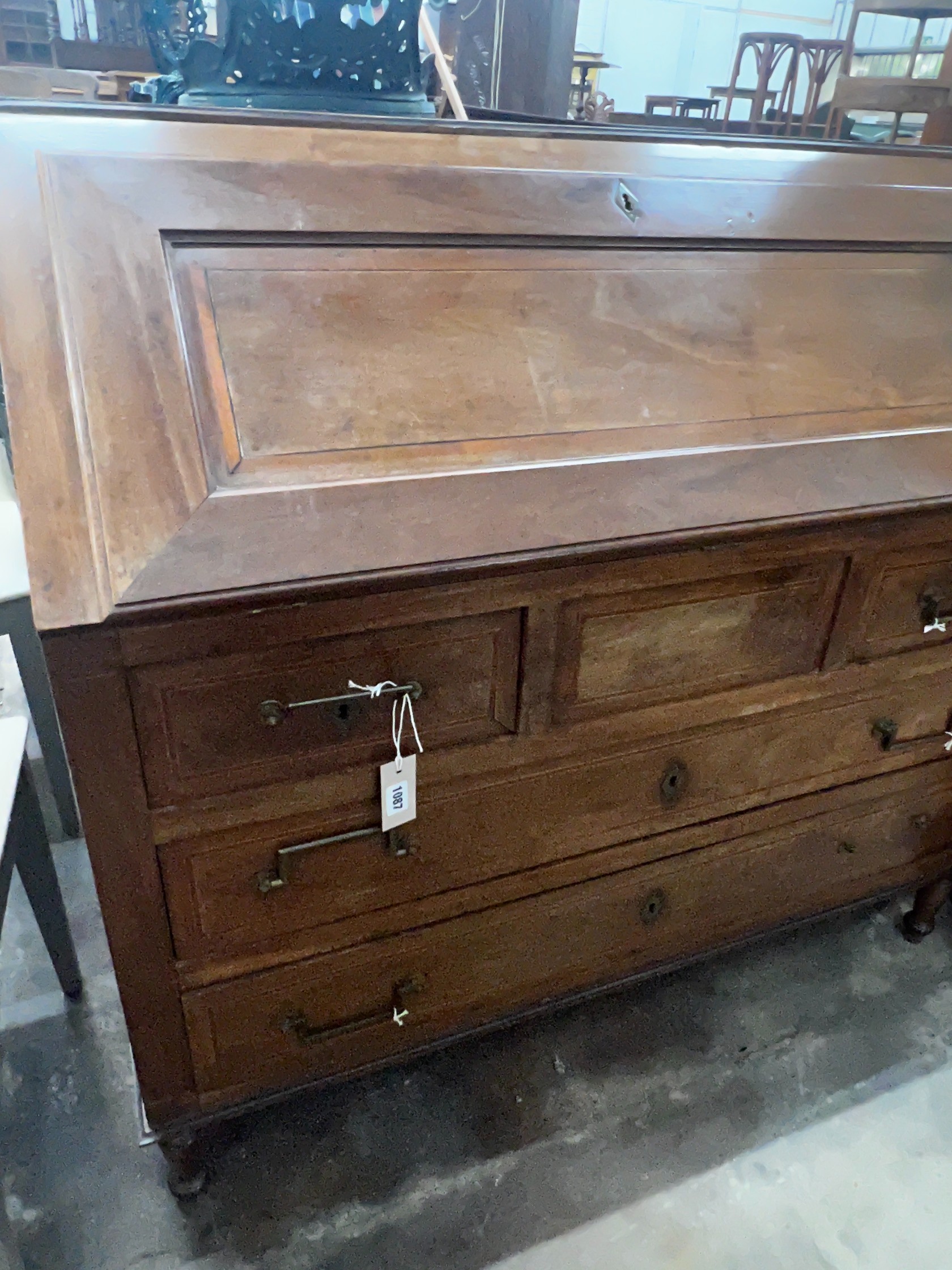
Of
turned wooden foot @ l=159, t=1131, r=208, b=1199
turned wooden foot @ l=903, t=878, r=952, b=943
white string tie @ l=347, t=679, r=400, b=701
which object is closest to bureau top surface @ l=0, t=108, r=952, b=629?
white string tie @ l=347, t=679, r=400, b=701

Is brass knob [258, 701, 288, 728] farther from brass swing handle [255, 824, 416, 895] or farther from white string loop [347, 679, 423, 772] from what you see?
brass swing handle [255, 824, 416, 895]

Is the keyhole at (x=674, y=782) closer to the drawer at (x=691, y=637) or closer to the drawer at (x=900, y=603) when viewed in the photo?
the drawer at (x=691, y=637)

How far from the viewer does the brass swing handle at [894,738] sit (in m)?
1.25

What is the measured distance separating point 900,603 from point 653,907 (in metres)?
0.53

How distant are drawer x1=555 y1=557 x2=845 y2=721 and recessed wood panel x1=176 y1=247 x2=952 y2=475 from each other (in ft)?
0.55

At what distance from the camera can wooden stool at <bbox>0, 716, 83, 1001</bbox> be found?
109 centimetres

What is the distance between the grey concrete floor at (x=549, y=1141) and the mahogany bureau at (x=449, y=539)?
153 mm

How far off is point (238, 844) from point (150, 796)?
0.39 feet

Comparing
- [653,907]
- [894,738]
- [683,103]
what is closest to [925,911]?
[894,738]

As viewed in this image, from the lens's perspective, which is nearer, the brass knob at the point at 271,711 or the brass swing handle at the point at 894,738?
the brass knob at the point at 271,711

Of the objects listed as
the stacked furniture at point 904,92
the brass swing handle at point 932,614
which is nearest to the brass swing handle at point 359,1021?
the brass swing handle at point 932,614

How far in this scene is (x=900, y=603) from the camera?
44.1 inches

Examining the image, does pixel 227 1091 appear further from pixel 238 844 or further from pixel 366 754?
pixel 366 754

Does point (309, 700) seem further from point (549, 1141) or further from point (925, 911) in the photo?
point (925, 911)
